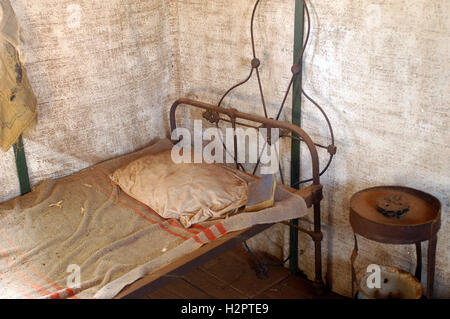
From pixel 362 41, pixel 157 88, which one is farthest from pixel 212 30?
pixel 362 41

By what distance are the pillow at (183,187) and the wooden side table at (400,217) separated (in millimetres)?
587

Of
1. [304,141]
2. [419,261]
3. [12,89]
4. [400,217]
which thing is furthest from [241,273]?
[12,89]

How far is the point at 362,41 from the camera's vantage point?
7.61ft

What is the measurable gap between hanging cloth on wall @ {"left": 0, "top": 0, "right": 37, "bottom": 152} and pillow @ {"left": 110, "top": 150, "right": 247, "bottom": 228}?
1.90ft

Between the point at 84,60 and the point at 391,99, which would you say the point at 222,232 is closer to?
the point at 391,99

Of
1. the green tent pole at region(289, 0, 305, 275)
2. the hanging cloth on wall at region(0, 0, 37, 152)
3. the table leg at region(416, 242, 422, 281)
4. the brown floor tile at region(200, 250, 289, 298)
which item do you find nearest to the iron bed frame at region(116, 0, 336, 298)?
the green tent pole at region(289, 0, 305, 275)

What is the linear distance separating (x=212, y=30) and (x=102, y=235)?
1.36 meters

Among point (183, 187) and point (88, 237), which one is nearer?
point (88, 237)

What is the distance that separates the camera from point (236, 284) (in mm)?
2926

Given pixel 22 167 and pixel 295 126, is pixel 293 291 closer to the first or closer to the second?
pixel 295 126

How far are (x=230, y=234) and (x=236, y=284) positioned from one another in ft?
2.43

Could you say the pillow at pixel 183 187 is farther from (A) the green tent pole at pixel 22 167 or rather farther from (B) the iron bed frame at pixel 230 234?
(A) the green tent pole at pixel 22 167

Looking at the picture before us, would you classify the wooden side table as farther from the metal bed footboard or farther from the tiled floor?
the tiled floor
